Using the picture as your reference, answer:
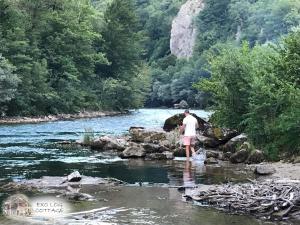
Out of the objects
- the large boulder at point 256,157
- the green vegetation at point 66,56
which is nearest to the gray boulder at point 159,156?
the large boulder at point 256,157

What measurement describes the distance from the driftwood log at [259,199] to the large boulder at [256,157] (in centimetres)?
821

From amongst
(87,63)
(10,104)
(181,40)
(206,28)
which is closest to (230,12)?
(206,28)

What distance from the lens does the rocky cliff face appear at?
151 m

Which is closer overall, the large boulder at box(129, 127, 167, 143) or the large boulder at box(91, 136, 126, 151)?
the large boulder at box(91, 136, 126, 151)

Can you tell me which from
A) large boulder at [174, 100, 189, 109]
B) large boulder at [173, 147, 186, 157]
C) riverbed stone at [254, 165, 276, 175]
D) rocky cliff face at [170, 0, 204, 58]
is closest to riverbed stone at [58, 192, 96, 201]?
riverbed stone at [254, 165, 276, 175]

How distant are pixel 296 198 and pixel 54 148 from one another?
685 inches

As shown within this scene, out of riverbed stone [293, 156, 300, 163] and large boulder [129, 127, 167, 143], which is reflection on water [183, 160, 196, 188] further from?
large boulder [129, 127, 167, 143]

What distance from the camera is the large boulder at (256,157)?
2195cm

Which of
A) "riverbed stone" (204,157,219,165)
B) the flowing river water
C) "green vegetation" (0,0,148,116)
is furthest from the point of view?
"green vegetation" (0,0,148,116)

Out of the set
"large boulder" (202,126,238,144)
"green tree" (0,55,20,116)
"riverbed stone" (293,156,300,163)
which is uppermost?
"green tree" (0,55,20,116)

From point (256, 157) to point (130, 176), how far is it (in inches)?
248

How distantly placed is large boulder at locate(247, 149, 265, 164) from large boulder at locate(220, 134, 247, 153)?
270 centimetres

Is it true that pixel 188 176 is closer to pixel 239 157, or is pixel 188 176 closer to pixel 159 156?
pixel 239 157

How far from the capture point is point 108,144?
1120 inches
